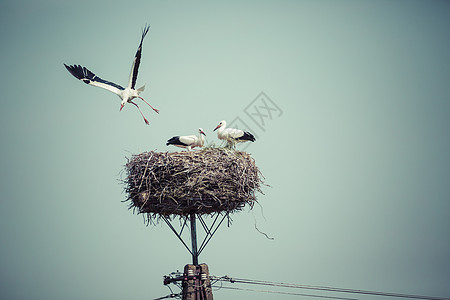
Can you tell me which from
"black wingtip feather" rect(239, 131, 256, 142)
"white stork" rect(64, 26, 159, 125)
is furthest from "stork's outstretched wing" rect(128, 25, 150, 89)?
"black wingtip feather" rect(239, 131, 256, 142)

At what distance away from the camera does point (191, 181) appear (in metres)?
8.73

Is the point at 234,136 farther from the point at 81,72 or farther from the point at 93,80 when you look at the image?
the point at 81,72

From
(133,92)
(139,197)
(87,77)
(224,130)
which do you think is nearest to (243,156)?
(224,130)

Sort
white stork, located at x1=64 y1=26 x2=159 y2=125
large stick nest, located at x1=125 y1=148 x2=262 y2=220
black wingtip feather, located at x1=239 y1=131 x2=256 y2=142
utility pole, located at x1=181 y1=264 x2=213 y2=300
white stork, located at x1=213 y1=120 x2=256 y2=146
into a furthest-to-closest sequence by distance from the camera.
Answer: white stork, located at x1=64 y1=26 x2=159 y2=125, black wingtip feather, located at x1=239 y1=131 x2=256 y2=142, white stork, located at x1=213 y1=120 x2=256 y2=146, utility pole, located at x1=181 y1=264 x2=213 y2=300, large stick nest, located at x1=125 y1=148 x2=262 y2=220

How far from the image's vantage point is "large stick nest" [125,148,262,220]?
8.77 m

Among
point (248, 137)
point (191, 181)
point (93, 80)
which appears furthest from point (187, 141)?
point (93, 80)

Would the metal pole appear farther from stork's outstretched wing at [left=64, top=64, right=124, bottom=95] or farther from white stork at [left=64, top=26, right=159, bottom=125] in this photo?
stork's outstretched wing at [left=64, top=64, right=124, bottom=95]

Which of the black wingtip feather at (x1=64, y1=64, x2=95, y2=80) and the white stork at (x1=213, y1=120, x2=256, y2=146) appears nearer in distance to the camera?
→ the white stork at (x1=213, y1=120, x2=256, y2=146)

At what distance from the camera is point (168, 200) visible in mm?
8836

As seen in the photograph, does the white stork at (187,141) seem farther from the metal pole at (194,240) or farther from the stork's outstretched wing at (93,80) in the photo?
the stork's outstretched wing at (93,80)

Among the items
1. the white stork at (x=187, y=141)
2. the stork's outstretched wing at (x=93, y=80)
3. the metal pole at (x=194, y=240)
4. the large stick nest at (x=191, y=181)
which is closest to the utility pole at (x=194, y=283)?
the metal pole at (x=194, y=240)

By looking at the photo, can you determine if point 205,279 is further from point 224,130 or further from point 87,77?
point 87,77

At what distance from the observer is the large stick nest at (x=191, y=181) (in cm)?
877

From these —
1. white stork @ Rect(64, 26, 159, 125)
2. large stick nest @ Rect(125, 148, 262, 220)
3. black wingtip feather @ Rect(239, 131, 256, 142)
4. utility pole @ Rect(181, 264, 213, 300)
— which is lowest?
utility pole @ Rect(181, 264, 213, 300)
